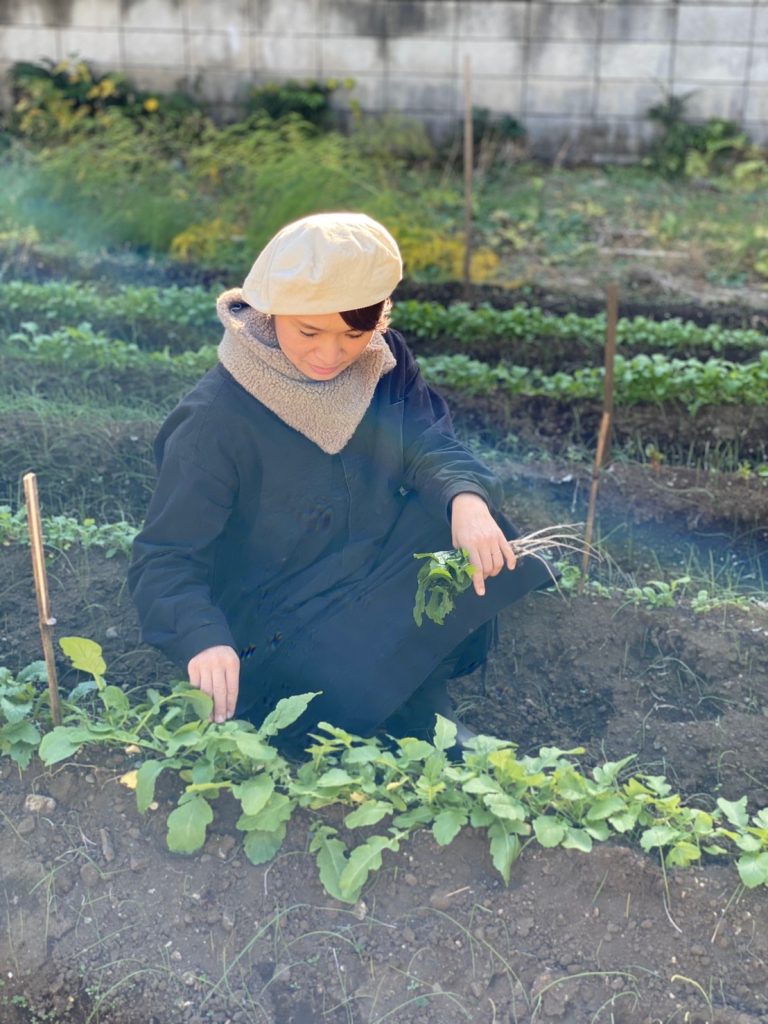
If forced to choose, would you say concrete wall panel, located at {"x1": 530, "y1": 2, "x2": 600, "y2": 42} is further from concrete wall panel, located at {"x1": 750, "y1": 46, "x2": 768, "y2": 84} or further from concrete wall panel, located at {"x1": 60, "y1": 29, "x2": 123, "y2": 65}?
concrete wall panel, located at {"x1": 60, "y1": 29, "x2": 123, "y2": 65}

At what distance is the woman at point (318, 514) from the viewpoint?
2.23 meters

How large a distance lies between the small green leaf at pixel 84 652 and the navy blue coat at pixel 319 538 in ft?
0.38

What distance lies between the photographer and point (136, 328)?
18.4 feet

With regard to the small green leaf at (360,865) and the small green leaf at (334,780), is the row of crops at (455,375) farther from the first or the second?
the small green leaf at (360,865)

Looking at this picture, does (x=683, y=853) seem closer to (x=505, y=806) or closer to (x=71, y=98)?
(x=505, y=806)

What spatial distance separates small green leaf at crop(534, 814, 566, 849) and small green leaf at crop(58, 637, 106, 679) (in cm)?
90

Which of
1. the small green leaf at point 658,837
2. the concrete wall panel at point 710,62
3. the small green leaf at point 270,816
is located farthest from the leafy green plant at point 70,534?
the concrete wall panel at point 710,62

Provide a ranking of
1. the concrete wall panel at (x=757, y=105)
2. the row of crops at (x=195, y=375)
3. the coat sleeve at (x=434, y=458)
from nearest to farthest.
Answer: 1. the coat sleeve at (x=434, y=458)
2. the row of crops at (x=195, y=375)
3. the concrete wall panel at (x=757, y=105)

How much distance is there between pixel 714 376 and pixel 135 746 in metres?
3.02

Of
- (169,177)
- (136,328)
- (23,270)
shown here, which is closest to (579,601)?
(136,328)

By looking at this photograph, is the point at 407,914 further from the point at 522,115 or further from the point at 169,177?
the point at 522,115

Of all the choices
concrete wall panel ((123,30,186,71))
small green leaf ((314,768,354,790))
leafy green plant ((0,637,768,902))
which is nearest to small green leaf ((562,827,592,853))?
leafy green plant ((0,637,768,902))

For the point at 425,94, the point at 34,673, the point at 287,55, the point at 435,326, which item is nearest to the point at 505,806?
the point at 34,673

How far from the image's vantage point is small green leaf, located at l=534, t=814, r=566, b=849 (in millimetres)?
2080
